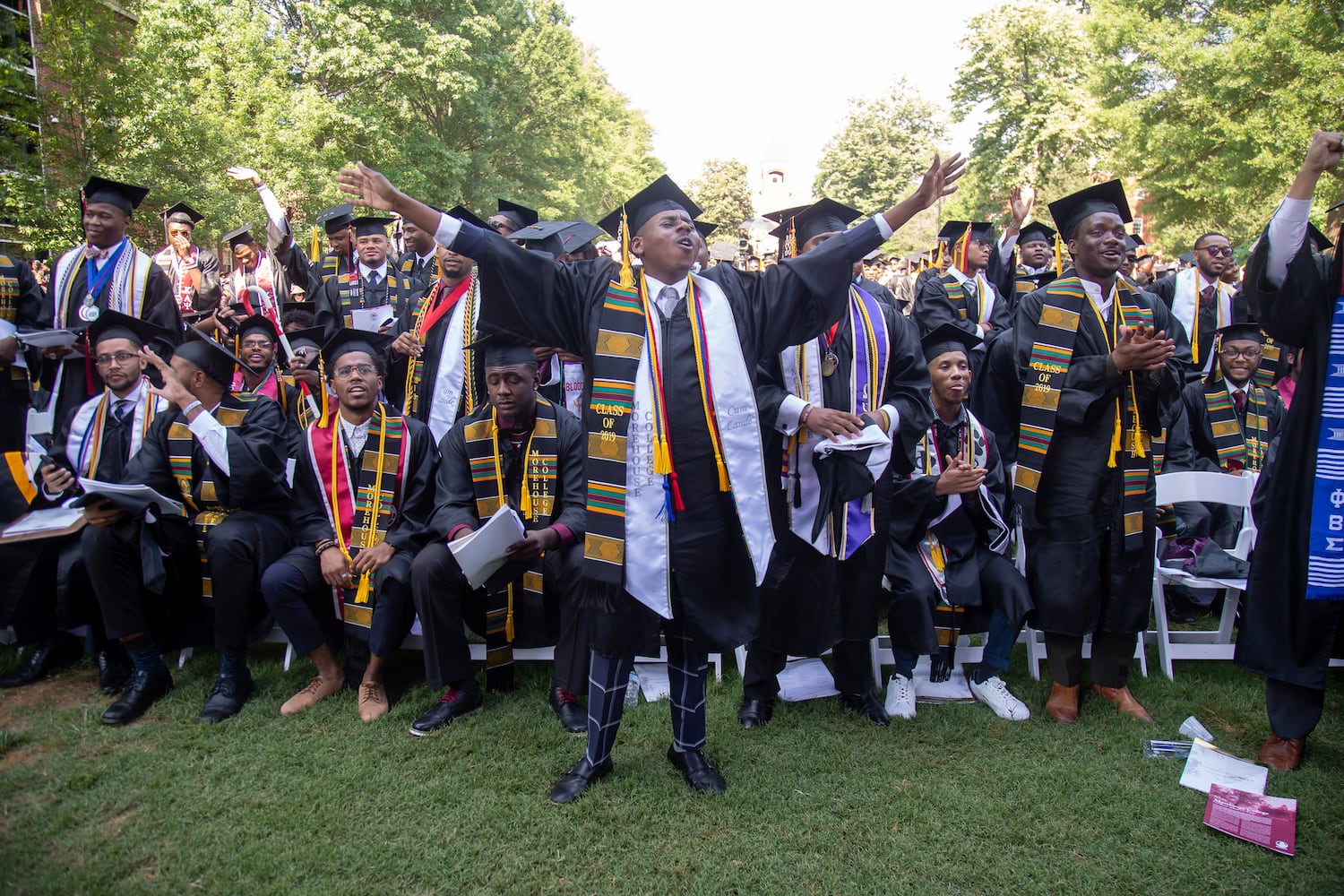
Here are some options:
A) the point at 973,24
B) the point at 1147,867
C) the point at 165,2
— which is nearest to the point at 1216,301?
the point at 1147,867

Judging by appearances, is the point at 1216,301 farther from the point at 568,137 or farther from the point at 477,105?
the point at 568,137

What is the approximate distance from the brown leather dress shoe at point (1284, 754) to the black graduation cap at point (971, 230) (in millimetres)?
5101

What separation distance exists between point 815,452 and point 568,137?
1002 inches

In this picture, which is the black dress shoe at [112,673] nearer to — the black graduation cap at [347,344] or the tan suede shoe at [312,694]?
the tan suede shoe at [312,694]

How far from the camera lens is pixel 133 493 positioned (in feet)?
13.6

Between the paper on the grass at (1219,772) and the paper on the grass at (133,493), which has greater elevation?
the paper on the grass at (133,493)

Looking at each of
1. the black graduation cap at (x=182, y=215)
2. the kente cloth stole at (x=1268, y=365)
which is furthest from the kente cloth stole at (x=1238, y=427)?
the black graduation cap at (x=182, y=215)

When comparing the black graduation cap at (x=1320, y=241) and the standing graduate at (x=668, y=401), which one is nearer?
the standing graduate at (x=668, y=401)

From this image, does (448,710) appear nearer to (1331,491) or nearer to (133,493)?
(133,493)

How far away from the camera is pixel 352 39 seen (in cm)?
1784

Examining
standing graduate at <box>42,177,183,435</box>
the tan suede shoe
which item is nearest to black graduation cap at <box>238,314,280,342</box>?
standing graduate at <box>42,177,183,435</box>

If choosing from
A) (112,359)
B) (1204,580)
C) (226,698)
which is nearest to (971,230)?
(1204,580)

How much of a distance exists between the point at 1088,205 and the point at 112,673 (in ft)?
18.2

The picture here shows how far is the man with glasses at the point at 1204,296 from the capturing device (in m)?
6.98
